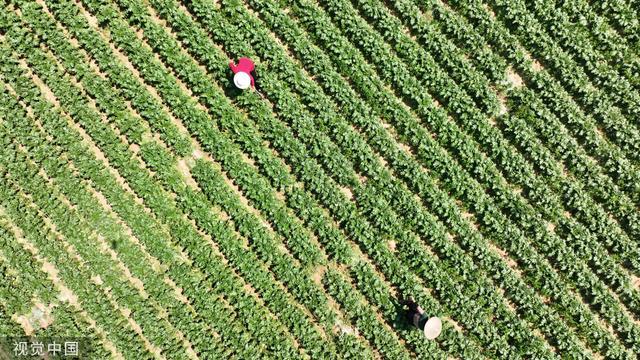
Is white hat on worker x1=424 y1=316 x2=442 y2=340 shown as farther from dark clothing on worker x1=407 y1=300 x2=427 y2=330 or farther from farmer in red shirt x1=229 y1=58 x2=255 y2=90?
farmer in red shirt x1=229 y1=58 x2=255 y2=90

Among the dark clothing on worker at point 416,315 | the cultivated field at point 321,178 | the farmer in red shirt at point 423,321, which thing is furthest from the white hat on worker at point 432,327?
the cultivated field at point 321,178

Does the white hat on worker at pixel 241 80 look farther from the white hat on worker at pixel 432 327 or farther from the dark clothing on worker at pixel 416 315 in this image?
the white hat on worker at pixel 432 327

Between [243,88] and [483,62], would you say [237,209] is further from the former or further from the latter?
[483,62]

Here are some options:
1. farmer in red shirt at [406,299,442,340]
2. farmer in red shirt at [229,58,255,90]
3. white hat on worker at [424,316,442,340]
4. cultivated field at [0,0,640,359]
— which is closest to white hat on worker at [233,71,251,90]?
farmer in red shirt at [229,58,255,90]

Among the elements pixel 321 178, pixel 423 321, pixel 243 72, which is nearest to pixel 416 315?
pixel 423 321

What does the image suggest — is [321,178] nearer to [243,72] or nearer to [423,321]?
[243,72]
